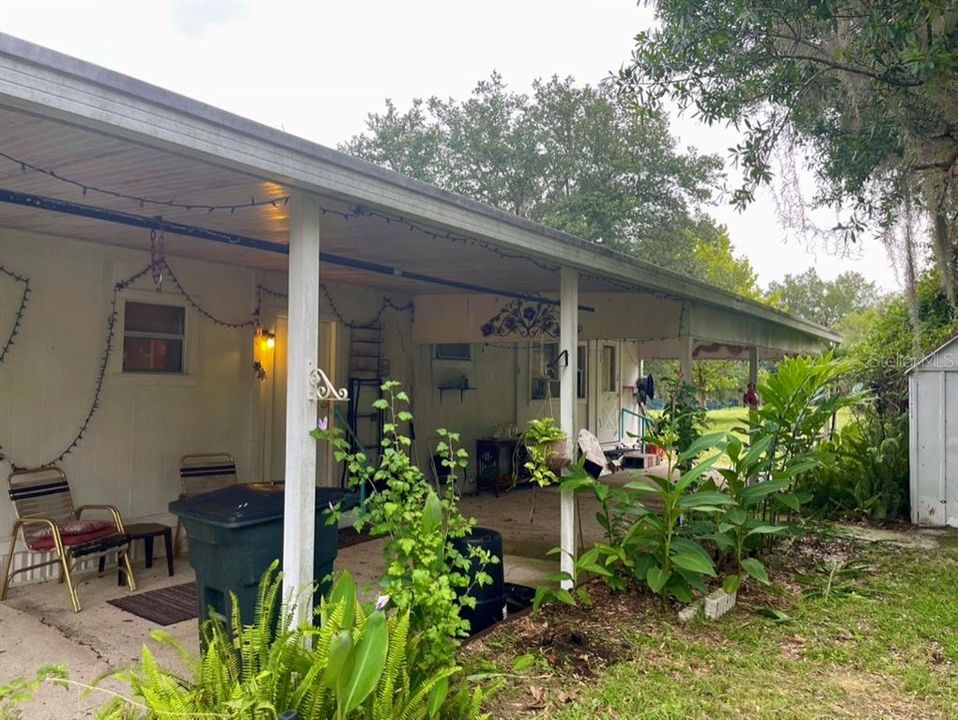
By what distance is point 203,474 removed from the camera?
18.8ft

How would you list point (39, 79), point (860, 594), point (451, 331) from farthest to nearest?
point (451, 331)
point (860, 594)
point (39, 79)

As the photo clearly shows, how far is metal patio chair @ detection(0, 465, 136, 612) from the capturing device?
4.36 meters

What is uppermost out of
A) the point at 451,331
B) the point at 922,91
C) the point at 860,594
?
the point at 922,91

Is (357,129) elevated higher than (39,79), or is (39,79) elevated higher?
(357,129)

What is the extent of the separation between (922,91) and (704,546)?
3596 millimetres

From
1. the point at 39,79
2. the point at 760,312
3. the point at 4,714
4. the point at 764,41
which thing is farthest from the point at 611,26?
the point at 4,714

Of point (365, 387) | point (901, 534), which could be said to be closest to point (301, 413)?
point (365, 387)

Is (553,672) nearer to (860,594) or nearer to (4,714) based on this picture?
(4,714)

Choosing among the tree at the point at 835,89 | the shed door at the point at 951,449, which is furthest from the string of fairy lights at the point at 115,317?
the shed door at the point at 951,449

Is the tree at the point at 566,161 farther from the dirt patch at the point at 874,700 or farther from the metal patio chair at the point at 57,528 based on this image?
the dirt patch at the point at 874,700

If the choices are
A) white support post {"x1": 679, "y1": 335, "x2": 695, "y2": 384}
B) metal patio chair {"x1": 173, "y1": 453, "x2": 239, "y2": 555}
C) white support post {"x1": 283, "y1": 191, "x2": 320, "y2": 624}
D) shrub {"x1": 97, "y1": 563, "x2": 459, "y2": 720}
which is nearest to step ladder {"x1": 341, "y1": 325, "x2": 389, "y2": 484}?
metal patio chair {"x1": 173, "y1": 453, "x2": 239, "y2": 555}

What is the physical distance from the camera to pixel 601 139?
62.0 feet

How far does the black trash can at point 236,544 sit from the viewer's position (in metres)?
3.14

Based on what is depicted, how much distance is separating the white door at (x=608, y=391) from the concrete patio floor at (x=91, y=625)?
253 inches
